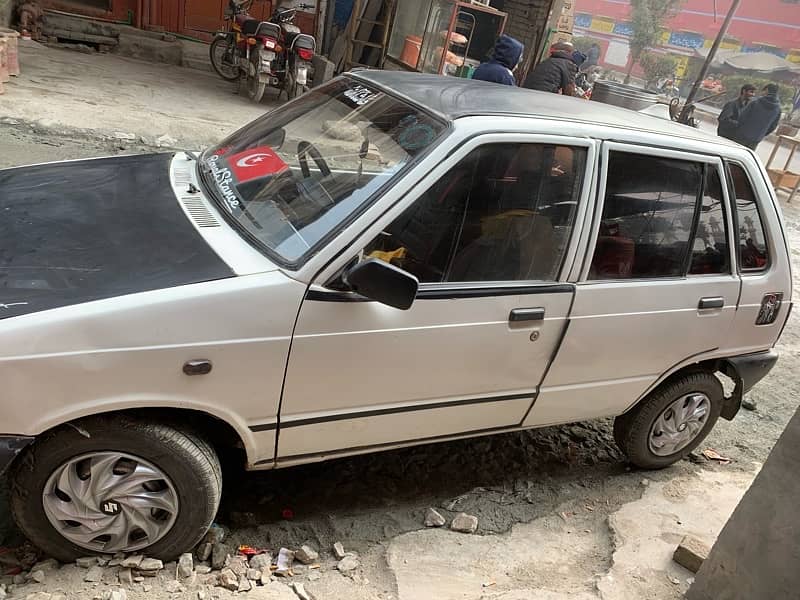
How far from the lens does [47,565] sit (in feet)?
7.36

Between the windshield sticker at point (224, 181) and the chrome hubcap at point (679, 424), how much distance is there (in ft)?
8.18

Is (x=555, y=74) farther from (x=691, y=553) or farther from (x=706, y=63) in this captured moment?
(x=706, y=63)

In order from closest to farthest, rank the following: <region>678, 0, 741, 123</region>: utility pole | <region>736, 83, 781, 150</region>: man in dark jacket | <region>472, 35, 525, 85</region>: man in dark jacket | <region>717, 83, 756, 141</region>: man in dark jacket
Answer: <region>472, 35, 525, 85</region>: man in dark jacket < <region>736, 83, 781, 150</region>: man in dark jacket < <region>717, 83, 756, 141</region>: man in dark jacket < <region>678, 0, 741, 123</region>: utility pole

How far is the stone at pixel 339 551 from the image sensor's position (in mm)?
2654

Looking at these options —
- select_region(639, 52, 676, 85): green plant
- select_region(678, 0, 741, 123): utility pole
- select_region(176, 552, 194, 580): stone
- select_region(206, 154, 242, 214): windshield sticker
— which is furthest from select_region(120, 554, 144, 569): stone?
select_region(639, 52, 676, 85): green plant

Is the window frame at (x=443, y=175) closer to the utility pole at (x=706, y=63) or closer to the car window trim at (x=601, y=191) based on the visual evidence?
the car window trim at (x=601, y=191)

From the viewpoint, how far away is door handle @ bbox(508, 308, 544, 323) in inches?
98.0

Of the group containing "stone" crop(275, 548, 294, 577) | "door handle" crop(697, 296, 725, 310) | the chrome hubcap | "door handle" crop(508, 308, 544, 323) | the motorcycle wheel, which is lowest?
"stone" crop(275, 548, 294, 577)

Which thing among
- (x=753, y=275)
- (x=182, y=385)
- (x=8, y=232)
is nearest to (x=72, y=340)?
(x=182, y=385)

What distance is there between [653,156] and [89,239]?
7.77 ft

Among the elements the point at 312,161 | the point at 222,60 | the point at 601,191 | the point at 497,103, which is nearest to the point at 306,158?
the point at 312,161

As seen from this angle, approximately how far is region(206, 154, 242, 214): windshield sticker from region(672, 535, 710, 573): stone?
2.49m

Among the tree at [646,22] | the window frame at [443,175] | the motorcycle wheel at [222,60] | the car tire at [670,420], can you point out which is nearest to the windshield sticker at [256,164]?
the window frame at [443,175]

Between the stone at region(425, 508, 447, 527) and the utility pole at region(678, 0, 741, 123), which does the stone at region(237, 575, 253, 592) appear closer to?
the stone at region(425, 508, 447, 527)
